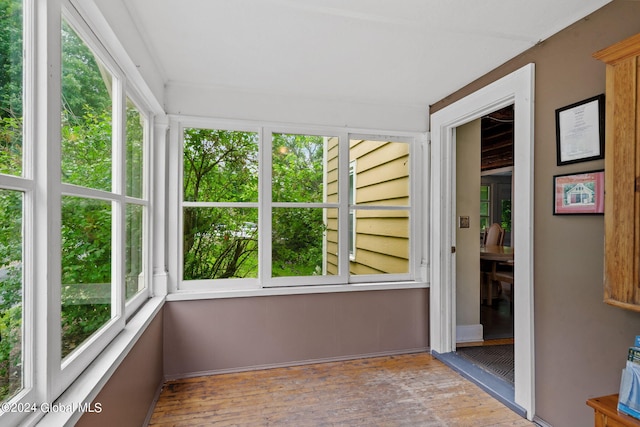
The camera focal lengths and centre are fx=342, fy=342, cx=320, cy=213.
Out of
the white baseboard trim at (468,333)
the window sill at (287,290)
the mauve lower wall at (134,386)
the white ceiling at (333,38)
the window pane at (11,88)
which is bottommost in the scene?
the white baseboard trim at (468,333)

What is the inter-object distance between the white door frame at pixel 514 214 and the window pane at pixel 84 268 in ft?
7.82

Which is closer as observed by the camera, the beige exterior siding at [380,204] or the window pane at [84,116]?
the window pane at [84,116]

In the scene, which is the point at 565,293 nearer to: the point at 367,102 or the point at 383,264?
the point at 383,264

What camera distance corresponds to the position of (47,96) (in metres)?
1.10

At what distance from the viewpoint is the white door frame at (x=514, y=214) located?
218 cm

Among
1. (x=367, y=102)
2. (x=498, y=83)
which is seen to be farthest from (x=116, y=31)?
(x=498, y=83)

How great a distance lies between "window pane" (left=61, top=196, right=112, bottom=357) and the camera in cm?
132

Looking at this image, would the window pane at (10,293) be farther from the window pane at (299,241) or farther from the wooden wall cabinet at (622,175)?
the wooden wall cabinet at (622,175)

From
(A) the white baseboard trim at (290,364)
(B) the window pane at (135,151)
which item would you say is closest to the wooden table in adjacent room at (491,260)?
(A) the white baseboard trim at (290,364)

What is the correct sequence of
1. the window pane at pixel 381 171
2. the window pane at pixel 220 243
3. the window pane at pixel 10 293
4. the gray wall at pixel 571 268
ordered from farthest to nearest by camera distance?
the window pane at pixel 381 171 → the window pane at pixel 220 243 → the gray wall at pixel 571 268 → the window pane at pixel 10 293

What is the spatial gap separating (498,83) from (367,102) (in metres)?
1.13

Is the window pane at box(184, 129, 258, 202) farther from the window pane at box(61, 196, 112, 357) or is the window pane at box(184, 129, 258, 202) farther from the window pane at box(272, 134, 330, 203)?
the window pane at box(61, 196, 112, 357)

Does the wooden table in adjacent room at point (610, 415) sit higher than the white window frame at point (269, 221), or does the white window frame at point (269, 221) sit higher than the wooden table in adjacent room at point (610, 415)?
the white window frame at point (269, 221)

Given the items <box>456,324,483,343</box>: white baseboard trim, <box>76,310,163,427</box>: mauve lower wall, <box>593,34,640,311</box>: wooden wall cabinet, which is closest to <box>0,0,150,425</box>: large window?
<box>76,310,163,427</box>: mauve lower wall
